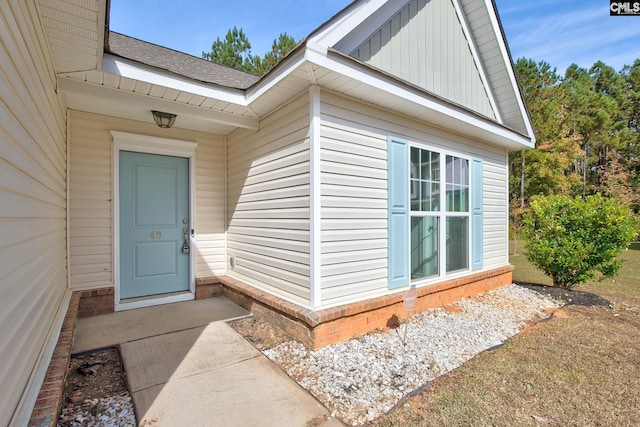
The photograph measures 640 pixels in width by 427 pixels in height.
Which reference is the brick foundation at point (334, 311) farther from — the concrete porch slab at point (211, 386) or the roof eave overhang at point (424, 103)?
the roof eave overhang at point (424, 103)

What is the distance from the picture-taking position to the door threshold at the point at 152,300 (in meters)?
3.97

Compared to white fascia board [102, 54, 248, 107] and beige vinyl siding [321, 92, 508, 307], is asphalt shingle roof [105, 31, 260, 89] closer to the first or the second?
white fascia board [102, 54, 248, 107]

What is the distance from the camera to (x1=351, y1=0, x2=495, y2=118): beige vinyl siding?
3707 mm

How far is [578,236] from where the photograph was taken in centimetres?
544

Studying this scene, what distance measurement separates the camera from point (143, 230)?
419 cm

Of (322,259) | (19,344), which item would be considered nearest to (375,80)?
(322,259)

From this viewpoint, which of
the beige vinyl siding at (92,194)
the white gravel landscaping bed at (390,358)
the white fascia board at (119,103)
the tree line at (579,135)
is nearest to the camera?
the white gravel landscaping bed at (390,358)

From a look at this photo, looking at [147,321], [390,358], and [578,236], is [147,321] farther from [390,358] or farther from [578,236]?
[578,236]

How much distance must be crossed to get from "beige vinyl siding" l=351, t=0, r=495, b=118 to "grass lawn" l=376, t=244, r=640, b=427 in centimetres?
332

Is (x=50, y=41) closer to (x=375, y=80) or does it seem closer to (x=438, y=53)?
(x=375, y=80)

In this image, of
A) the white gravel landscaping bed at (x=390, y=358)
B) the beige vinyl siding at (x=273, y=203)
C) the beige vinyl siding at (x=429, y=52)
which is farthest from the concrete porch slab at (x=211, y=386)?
the beige vinyl siding at (x=429, y=52)

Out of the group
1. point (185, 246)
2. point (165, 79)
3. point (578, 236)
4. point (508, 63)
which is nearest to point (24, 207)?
point (165, 79)

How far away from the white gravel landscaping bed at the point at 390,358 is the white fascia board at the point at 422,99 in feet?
8.58

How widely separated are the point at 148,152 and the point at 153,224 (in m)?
0.98
